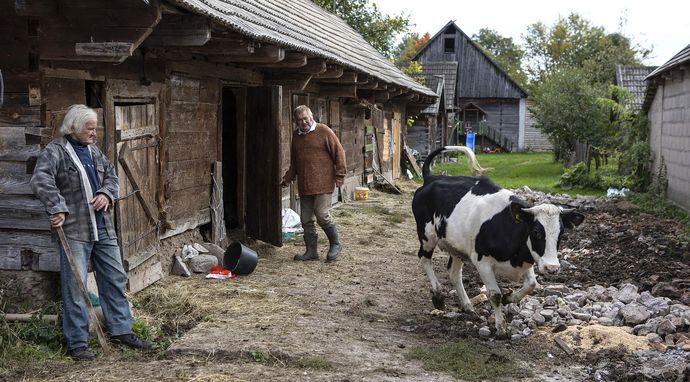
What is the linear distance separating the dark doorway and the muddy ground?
940 mm

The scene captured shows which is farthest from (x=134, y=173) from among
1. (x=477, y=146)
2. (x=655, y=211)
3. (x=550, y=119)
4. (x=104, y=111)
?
(x=477, y=146)

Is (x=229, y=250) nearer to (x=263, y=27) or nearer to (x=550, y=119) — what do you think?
(x=263, y=27)

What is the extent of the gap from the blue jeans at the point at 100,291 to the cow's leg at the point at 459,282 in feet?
10.4

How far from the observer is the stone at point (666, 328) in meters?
6.35

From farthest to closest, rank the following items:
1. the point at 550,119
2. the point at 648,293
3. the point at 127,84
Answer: the point at 550,119 < the point at 648,293 < the point at 127,84

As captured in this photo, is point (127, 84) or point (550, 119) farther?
point (550, 119)

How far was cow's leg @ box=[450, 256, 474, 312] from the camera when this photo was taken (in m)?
7.16

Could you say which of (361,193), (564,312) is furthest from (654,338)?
(361,193)

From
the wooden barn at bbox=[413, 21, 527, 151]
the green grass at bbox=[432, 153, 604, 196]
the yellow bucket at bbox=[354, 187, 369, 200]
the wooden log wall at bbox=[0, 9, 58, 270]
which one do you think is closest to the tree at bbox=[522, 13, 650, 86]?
the wooden barn at bbox=[413, 21, 527, 151]

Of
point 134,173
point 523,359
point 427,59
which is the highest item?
point 427,59

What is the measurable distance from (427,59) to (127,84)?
130 feet

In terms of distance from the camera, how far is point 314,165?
30.5ft

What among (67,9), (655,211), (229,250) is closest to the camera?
(67,9)

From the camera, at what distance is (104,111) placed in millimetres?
6527
